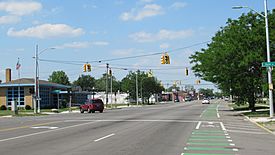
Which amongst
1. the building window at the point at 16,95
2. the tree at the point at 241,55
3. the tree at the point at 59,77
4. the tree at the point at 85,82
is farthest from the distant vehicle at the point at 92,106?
the tree at the point at 85,82

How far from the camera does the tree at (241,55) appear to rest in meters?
32.8

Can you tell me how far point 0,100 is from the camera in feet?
243

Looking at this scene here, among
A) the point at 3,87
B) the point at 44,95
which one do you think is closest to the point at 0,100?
the point at 3,87

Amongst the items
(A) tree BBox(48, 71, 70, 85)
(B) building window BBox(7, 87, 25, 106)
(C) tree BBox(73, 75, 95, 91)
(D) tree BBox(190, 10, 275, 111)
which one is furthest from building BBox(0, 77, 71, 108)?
(C) tree BBox(73, 75, 95, 91)

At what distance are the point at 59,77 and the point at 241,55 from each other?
126 meters

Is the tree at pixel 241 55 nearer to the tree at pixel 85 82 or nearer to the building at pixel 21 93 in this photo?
the building at pixel 21 93

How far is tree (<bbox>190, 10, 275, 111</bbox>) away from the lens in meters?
32.8

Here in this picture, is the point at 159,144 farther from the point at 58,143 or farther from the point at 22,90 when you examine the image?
the point at 22,90

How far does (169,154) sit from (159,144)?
8.54ft

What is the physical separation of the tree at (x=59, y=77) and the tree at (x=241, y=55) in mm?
119589

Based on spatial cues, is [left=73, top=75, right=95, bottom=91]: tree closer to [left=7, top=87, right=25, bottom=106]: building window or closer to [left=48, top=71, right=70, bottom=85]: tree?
[left=48, top=71, right=70, bottom=85]: tree

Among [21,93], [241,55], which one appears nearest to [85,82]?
[21,93]

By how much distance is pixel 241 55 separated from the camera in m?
33.4

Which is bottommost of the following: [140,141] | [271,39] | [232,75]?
[140,141]
